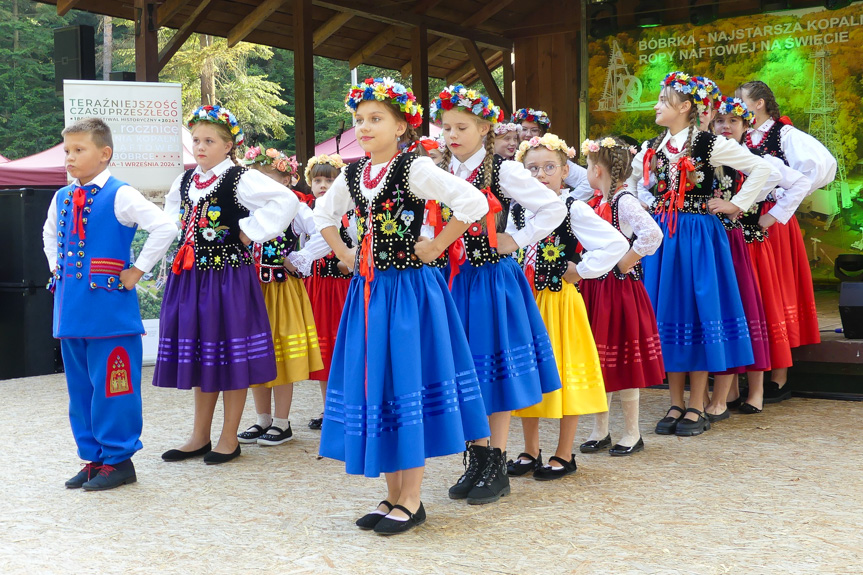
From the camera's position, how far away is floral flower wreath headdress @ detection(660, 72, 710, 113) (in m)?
4.68

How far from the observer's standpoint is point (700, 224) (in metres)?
4.85

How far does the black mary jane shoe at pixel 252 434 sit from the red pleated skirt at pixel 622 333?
1839mm

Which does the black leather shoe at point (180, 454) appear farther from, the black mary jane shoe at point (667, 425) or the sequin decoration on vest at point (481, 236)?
the black mary jane shoe at point (667, 425)

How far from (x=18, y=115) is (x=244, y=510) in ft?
78.9

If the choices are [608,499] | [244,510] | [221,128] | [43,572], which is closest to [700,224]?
[608,499]

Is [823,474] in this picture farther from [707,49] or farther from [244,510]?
[707,49]

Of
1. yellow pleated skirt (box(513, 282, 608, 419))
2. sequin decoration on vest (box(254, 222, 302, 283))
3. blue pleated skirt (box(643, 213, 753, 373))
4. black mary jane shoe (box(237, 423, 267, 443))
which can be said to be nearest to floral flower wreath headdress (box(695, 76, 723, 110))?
blue pleated skirt (box(643, 213, 753, 373))

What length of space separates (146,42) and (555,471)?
545 centimetres

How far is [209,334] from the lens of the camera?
4164 mm

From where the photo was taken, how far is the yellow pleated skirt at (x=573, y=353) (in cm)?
386

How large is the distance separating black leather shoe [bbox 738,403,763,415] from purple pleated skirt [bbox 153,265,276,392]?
2.79 metres

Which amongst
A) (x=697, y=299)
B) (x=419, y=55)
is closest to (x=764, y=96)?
(x=697, y=299)

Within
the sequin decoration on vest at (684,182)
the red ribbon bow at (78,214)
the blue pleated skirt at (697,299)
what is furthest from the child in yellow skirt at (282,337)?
the sequin decoration on vest at (684,182)

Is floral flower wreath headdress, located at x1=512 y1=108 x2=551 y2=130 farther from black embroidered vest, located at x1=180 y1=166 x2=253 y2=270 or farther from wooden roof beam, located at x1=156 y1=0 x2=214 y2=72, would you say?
wooden roof beam, located at x1=156 y1=0 x2=214 y2=72
